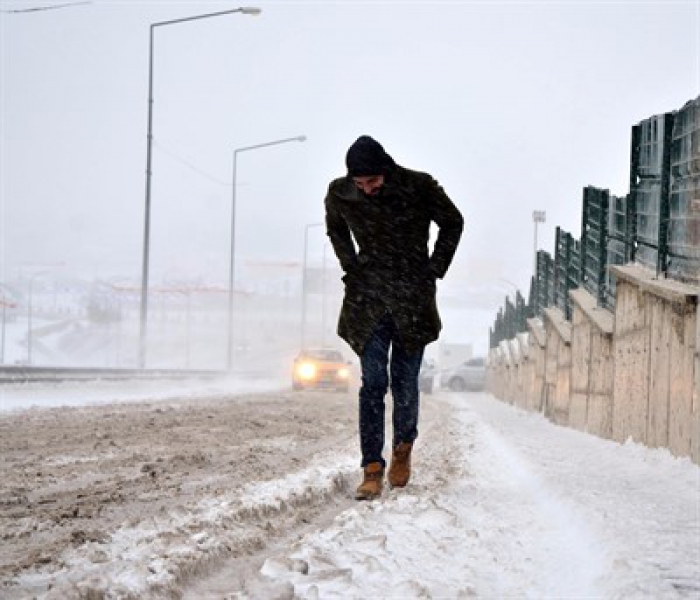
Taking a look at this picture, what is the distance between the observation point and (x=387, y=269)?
18.1ft

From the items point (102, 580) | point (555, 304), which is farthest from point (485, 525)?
point (555, 304)

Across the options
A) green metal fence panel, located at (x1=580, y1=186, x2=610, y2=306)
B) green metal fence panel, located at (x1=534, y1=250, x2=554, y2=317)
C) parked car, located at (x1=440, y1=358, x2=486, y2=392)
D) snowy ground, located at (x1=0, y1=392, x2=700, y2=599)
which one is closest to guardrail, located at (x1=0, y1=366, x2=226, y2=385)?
green metal fence panel, located at (x1=534, y1=250, x2=554, y2=317)

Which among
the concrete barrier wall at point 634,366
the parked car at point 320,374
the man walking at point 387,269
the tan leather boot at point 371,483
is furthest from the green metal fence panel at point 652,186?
the parked car at point 320,374

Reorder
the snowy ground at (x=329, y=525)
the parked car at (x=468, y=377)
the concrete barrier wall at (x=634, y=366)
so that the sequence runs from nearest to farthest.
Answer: the snowy ground at (x=329, y=525) → the concrete barrier wall at (x=634, y=366) → the parked car at (x=468, y=377)

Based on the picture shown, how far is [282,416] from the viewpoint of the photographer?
42.8ft

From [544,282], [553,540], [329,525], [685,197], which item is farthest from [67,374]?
[553,540]

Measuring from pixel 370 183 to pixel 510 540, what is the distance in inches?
80.0

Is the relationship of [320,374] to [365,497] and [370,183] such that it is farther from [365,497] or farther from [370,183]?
[365,497]

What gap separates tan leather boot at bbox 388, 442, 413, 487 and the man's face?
4.20 ft

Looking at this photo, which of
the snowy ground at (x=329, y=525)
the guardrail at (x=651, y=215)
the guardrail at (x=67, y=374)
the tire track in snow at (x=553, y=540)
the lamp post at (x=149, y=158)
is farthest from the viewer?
the lamp post at (x=149, y=158)

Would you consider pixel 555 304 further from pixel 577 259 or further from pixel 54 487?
pixel 54 487

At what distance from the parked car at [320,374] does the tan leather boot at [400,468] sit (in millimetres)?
24488

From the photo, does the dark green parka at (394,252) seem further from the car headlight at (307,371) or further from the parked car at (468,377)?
the parked car at (468,377)

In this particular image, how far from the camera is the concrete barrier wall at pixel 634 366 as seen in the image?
279 inches
